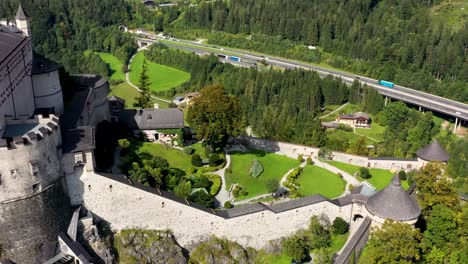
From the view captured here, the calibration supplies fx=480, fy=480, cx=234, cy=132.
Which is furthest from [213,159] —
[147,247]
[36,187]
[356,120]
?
[356,120]

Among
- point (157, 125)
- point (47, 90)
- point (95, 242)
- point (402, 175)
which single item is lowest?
point (402, 175)

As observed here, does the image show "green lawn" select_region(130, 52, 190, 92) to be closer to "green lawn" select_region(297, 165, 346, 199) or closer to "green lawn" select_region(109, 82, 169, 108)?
"green lawn" select_region(109, 82, 169, 108)

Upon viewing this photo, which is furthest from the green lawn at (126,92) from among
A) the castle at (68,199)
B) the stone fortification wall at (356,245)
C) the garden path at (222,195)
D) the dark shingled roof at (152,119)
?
the stone fortification wall at (356,245)

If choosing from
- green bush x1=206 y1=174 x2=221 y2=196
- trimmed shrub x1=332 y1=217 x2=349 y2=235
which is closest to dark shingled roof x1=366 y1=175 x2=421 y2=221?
trimmed shrub x1=332 y1=217 x2=349 y2=235

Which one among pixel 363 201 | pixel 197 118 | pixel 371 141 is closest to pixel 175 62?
pixel 371 141

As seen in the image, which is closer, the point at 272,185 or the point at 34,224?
the point at 34,224

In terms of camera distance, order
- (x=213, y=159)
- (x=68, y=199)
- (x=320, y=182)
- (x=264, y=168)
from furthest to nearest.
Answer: (x=264, y=168) < (x=320, y=182) < (x=213, y=159) < (x=68, y=199)

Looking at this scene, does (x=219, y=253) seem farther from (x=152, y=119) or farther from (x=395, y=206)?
(x=152, y=119)
